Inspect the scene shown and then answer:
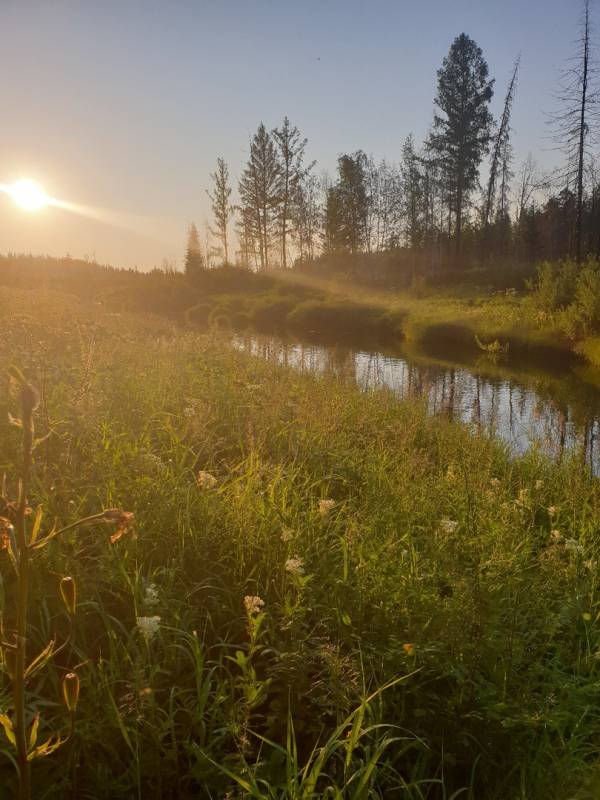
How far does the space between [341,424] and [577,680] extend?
380cm

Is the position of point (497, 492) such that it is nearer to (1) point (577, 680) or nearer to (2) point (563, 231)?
(1) point (577, 680)

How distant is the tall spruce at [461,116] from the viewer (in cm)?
3219

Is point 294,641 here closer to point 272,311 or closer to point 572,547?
point 572,547

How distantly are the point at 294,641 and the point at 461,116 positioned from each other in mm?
37395

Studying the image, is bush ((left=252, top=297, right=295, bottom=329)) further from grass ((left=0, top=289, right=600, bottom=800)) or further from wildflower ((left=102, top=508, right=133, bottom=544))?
wildflower ((left=102, top=508, right=133, bottom=544))

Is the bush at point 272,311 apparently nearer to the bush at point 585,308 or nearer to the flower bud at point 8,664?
the bush at point 585,308

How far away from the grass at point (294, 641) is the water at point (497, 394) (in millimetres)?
3198

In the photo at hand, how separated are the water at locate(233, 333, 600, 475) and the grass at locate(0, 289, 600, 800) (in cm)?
320

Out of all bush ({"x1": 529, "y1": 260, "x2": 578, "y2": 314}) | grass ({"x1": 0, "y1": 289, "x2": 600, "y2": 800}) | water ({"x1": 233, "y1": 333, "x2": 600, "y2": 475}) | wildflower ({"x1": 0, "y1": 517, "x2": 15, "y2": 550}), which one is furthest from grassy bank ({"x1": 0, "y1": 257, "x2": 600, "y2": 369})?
wildflower ({"x1": 0, "y1": 517, "x2": 15, "y2": 550})

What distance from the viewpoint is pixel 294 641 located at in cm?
198

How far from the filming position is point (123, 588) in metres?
2.24

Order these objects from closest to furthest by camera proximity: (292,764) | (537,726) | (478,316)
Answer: (292,764), (537,726), (478,316)

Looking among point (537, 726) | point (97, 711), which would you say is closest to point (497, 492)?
point (537, 726)

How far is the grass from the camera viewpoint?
1.67m
